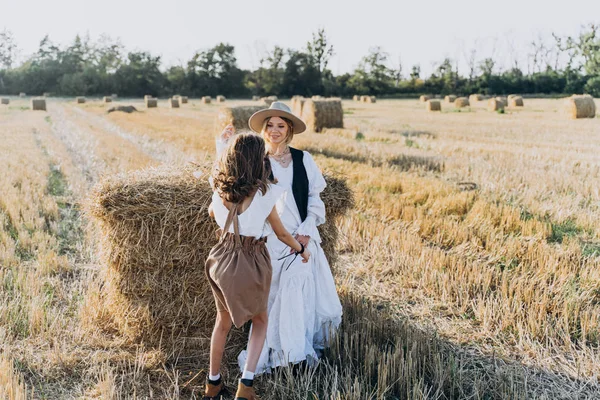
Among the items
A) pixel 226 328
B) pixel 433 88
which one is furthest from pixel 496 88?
pixel 226 328

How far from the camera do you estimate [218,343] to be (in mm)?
3383

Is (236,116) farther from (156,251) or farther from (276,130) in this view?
(276,130)

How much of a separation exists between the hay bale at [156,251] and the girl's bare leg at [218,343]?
31.9 inches

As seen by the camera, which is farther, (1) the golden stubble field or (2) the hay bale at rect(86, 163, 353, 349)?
(2) the hay bale at rect(86, 163, 353, 349)

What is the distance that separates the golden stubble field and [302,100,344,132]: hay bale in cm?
882

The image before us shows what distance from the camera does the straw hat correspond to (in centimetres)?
371

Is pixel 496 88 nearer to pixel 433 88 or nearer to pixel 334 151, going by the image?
pixel 433 88

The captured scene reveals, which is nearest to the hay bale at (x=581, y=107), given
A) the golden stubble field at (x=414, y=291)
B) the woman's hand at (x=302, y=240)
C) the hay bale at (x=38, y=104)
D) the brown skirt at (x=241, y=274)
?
the golden stubble field at (x=414, y=291)

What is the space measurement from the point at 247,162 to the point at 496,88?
206 feet

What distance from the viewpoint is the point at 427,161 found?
10.8 metres

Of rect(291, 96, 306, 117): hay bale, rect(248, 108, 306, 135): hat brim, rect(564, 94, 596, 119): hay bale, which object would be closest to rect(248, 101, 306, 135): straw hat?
rect(248, 108, 306, 135): hat brim

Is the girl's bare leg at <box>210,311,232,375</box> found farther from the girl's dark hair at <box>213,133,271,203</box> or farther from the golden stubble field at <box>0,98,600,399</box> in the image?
the girl's dark hair at <box>213,133,271,203</box>

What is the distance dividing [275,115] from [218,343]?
1.54 meters

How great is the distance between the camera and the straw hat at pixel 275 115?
3709 millimetres
